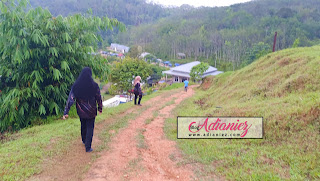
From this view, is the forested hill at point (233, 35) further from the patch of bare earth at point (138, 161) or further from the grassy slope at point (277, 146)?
the patch of bare earth at point (138, 161)

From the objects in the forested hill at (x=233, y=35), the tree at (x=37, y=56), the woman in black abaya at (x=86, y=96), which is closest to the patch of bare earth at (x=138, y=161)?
the woman in black abaya at (x=86, y=96)

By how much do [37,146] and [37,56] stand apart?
310 cm

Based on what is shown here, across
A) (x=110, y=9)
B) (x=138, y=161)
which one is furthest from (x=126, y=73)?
(x=110, y=9)

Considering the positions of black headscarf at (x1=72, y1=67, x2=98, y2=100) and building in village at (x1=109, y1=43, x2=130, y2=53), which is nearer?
black headscarf at (x1=72, y1=67, x2=98, y2=100)

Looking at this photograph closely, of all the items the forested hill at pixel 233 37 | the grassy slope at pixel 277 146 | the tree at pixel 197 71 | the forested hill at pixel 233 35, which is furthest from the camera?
the forested hill at pixel 233 37

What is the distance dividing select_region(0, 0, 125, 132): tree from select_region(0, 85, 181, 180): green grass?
35.1 inches

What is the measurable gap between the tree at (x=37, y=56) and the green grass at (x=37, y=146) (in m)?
0.89

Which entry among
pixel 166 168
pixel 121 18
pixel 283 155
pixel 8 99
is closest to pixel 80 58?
pixel 8 99

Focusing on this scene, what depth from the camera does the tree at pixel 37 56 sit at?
627 cm

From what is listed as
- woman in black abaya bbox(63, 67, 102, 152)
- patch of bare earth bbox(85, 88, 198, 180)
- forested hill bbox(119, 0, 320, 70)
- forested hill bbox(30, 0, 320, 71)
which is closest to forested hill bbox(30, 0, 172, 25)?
forested hill bbox(30, 0, 320, 71)

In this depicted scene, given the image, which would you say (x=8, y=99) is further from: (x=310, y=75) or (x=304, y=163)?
(x=310, y=75)

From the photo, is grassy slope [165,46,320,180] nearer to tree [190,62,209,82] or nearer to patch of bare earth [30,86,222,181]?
patch of bare earth [30,86,222,181]

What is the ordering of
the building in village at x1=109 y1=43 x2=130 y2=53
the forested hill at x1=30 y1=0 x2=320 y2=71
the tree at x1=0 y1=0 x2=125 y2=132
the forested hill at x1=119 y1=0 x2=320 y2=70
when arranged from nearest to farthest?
the tree at x1=0 y1=0 x2=125 y2=132
the forested hill at x1=30 y1=0 x2=320 y2=71
the forested hill at x1=119 y1=0 x2=320 y2=70
the building in village at x1=109 y1=43 x2=130 y2=53

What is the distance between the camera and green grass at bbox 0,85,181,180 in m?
3.75
